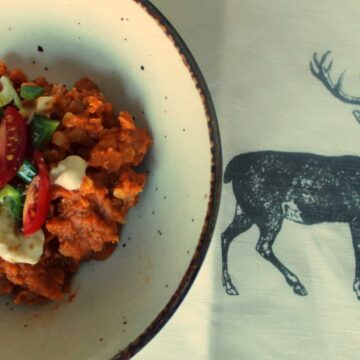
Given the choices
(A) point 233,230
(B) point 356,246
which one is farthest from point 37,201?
(B) point 356,246

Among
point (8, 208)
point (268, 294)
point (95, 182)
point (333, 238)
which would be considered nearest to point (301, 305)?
point (268, 294)

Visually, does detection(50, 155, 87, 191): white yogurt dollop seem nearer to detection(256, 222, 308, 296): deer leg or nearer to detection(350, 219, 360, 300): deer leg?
detection(256, 222, 308, 296): deer leg

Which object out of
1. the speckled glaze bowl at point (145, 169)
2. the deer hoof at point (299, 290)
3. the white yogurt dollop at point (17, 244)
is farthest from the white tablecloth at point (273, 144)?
the white yogurt dollop at point (17, 244)

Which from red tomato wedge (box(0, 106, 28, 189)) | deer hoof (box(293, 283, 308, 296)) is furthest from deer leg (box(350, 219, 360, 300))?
red tomato wedge (box(0, 106, 28, 189))

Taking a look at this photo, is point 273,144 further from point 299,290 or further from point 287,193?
point 299,290

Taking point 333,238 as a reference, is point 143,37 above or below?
above

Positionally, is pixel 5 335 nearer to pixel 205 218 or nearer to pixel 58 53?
pixel 205 218

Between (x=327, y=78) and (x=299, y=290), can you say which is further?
(x=327, y=78)

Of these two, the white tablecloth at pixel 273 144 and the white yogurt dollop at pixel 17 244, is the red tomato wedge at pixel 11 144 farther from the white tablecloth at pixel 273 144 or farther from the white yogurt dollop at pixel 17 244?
the white tablecloth at pixel 273 144
